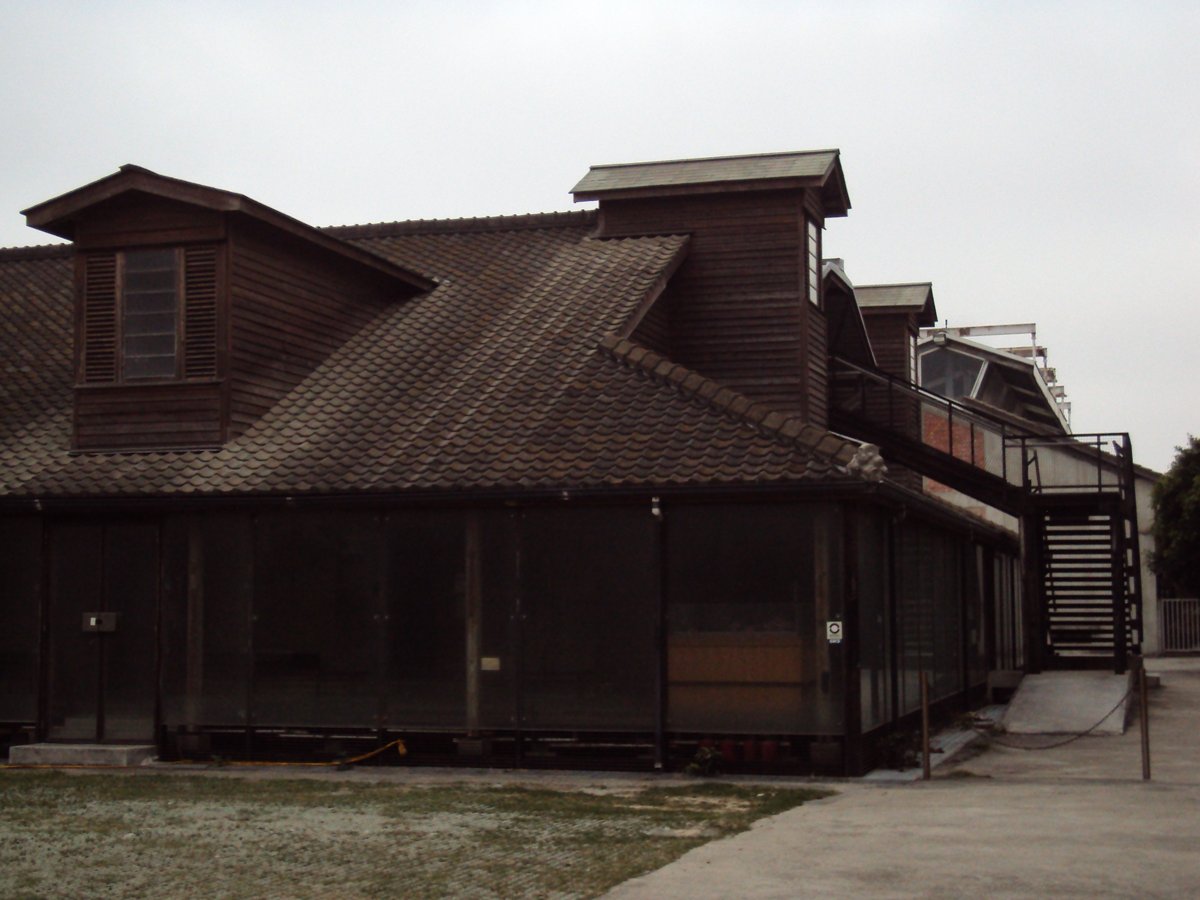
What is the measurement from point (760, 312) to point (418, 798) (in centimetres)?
1011

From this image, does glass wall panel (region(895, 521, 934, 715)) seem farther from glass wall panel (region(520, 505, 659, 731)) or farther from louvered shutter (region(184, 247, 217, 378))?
louvered shutter (region(184, 247, 217, 378))

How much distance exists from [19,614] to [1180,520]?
31.0 meters

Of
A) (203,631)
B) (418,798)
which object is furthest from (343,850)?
(203,631)

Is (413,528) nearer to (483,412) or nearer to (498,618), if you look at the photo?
(498,618)

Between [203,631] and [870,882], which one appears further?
[203,631]

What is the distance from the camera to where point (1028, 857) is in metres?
9.80

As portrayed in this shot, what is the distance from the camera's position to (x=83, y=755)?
16.5m

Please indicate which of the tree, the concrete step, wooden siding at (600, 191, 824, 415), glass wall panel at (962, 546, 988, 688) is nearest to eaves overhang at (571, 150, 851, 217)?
wooden siding at (600, 191, 824, 415)

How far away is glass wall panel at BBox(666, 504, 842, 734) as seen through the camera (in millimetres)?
14875

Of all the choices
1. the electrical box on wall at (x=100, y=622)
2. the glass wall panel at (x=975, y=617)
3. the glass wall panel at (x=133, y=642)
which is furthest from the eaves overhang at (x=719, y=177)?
the electrical box on wall at (x=100, y=622)

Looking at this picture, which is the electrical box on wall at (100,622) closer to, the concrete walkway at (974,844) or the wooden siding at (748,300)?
the concrete walkway at (974,844)

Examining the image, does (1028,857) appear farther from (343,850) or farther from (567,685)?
(567,685)

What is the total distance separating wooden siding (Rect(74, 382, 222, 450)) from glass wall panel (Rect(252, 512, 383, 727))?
69.5 inches

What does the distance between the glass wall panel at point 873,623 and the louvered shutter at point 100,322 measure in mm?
8384
